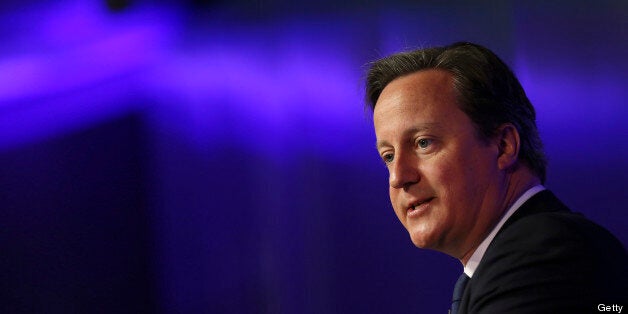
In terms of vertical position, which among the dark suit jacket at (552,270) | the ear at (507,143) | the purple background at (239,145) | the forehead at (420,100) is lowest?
the purple background at (239,145)

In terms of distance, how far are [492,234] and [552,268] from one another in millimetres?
267

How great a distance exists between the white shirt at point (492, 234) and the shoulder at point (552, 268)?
0.16 m

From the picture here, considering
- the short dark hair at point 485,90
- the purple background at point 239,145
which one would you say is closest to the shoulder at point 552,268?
the short dark hair at point 485,90

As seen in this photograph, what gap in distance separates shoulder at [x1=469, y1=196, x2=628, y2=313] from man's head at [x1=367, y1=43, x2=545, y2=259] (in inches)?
7.3

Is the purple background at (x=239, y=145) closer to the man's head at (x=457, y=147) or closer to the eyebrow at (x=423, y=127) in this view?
the man's head at (x=457, y=147)

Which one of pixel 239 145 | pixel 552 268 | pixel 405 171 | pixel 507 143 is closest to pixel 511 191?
pixel 507 143

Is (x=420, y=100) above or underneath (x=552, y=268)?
above

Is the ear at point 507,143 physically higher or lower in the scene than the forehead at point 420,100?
lower

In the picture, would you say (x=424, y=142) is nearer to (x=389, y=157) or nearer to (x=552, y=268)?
(x=389, y=157)

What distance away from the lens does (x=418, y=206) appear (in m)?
1.28

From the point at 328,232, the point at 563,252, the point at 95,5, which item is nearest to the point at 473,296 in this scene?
the point at 563,252

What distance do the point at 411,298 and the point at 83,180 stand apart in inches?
41.8

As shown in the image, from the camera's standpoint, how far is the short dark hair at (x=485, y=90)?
4.26 ft

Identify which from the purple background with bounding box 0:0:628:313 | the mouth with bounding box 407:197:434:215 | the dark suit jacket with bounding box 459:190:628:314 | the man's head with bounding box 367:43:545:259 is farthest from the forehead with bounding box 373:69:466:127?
the purple background with bounding box 0:0:628:313
